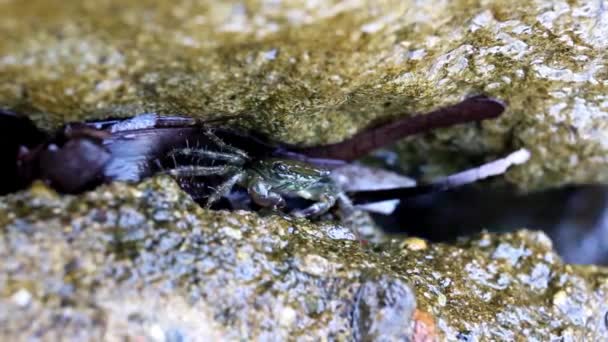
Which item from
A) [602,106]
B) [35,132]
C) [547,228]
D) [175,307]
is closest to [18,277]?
[175,307]

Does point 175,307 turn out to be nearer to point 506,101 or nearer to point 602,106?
point 506,101

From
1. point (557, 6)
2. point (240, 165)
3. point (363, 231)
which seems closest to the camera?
point (557, 6)

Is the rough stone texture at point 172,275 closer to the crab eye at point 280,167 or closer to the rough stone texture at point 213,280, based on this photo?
the rough stone texture at point 213,280

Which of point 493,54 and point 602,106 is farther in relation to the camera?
point 602,106

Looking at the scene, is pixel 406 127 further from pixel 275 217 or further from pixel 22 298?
pixel 22 298

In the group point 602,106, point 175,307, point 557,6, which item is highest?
point 557,6

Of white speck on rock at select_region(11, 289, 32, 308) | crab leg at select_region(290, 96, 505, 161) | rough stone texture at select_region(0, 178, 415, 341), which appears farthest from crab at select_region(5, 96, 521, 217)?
white speck on rock at select_region(11, 289, 32, 308)

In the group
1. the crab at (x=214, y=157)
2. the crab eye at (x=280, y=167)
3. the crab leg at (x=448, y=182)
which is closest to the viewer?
the crab at (x=214, y=157)

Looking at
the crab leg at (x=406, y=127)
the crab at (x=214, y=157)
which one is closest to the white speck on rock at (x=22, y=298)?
the crab at (x=214, y=157)
